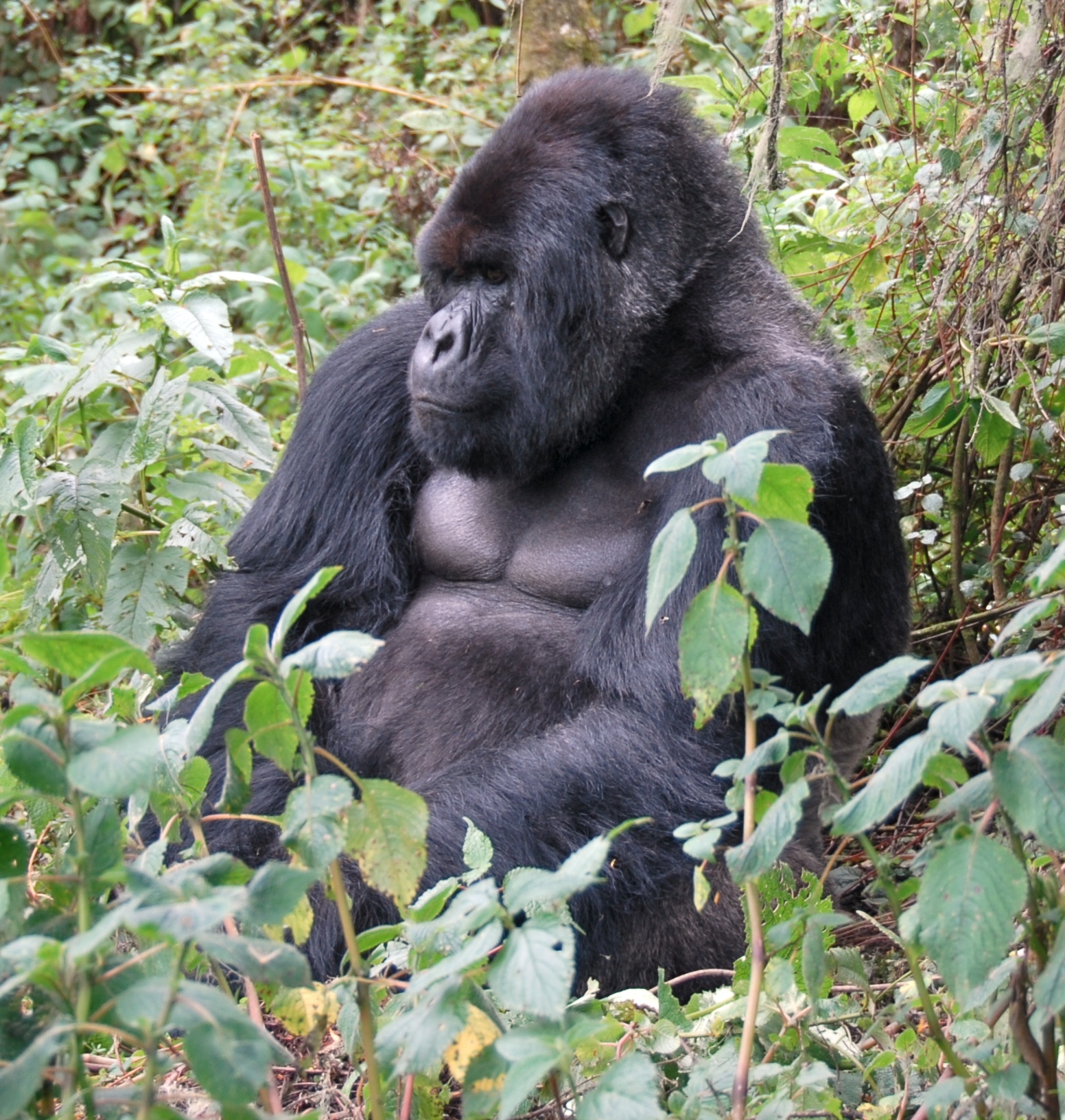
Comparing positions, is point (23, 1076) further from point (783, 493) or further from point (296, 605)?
point (783, 493)

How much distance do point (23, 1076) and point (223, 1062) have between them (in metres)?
0.16

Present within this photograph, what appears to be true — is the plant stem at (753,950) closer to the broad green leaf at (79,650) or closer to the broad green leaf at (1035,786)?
the broad green leaf at (1035,786)

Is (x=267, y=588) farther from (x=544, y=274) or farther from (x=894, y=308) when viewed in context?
(x=894, y=308)

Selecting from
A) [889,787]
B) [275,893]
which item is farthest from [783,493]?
[275,893]

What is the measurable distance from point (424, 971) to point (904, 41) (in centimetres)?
420

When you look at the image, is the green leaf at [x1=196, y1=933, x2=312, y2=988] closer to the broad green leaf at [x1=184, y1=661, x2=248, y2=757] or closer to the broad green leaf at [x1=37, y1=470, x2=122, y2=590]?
the broad green leaf at [x1=184, y1=661, x2=248, y2=757]

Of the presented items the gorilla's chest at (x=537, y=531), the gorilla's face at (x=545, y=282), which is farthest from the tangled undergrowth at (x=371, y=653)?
the gorilla's chest at (x=537, y=531)

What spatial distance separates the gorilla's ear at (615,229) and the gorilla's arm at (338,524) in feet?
1.87

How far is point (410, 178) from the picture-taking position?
6242mm

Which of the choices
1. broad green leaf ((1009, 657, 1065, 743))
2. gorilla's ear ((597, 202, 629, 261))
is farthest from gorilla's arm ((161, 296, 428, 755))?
broad green leaf ((1009, 657, 1065, 743))

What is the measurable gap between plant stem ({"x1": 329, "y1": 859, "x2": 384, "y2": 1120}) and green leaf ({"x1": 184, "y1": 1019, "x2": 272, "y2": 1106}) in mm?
231

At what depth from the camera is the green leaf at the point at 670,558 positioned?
A: 1454mm

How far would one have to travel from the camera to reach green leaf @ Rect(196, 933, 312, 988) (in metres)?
1.21

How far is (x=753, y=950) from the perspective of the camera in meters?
1.56
